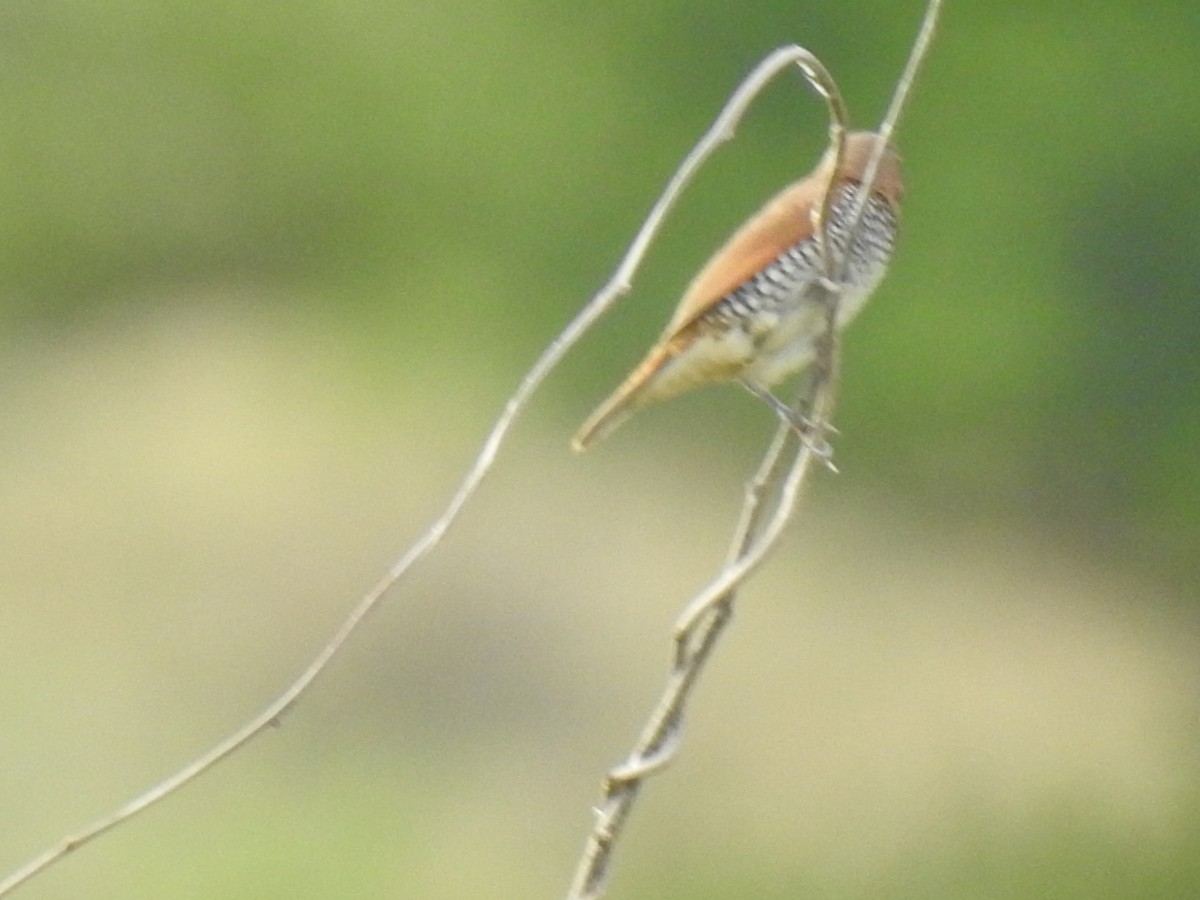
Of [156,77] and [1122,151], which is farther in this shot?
[156,77]

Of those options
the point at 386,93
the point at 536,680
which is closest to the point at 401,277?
the point at 386,93

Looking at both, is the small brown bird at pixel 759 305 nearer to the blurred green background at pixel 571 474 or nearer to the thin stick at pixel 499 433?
the thin stick at pixel 499 433

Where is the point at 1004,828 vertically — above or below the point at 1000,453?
below

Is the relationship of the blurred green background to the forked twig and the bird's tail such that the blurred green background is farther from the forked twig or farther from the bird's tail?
the forked twig

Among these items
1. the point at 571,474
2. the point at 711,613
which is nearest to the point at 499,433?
the point at 711,613

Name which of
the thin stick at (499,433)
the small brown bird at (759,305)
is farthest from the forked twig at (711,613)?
the small brown bird at (759,305)

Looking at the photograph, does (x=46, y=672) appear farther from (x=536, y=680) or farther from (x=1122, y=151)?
(x=1122, y=151)

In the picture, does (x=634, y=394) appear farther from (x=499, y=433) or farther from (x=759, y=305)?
(x=499, y=433)

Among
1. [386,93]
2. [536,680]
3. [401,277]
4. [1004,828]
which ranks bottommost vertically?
[1004,828]
